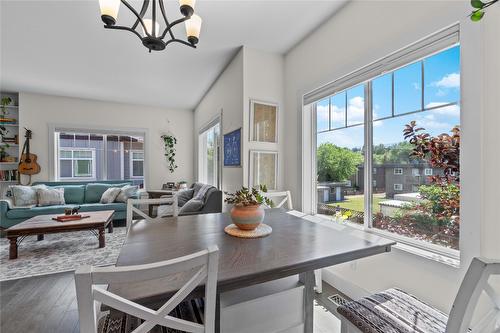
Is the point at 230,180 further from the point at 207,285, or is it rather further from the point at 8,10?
the point at 8,10

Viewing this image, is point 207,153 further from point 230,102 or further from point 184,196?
point 230,102

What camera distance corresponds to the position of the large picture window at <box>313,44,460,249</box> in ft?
4.81

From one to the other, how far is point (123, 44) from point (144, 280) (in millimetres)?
3187

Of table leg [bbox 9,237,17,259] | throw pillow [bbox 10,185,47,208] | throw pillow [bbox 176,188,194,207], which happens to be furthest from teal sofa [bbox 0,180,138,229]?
table leg [bbox 9,237,17,259]

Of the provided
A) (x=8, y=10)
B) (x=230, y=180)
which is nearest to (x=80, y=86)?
(x=8, y=10)

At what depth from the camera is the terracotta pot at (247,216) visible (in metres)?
1.36

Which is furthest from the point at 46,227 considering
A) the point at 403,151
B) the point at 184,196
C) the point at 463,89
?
the point at 463,89

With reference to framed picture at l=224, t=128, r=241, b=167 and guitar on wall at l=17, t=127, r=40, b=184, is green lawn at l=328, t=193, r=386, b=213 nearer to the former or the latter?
framed picture at l=224, t=128, r=241, b=167

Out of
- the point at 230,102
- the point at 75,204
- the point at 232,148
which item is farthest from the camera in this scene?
the point at 75,204

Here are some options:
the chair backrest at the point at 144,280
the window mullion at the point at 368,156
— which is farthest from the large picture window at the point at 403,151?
the chair backrest at the point at 144,280

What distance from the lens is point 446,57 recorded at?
1477mm

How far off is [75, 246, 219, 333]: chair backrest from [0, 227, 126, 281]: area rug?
2401 mm

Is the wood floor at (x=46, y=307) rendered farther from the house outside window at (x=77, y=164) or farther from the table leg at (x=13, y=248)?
the house outside window at (x=77, y=164)

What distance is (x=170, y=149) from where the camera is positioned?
584 cm
